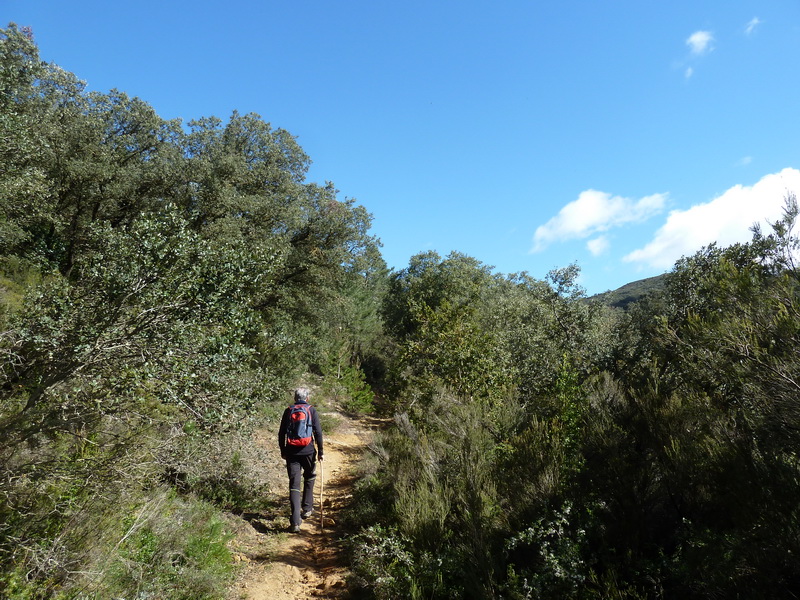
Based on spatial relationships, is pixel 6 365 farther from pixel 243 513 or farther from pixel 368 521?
pixel 368 521

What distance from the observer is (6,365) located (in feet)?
13.7

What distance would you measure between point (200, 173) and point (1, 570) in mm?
13156

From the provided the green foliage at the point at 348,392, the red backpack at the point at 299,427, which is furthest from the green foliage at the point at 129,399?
the green foliage at the point at 348,392

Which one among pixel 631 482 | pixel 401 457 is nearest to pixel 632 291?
pixel 401 457

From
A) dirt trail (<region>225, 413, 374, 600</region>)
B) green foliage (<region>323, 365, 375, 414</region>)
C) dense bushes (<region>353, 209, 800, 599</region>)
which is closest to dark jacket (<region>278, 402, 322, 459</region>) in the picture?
dirt trail (<region>225, 413, 374, 600</region>)

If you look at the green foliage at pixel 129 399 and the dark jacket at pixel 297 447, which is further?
the dark jacket at pixel 297 447

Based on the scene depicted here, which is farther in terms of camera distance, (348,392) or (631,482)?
(348,392)

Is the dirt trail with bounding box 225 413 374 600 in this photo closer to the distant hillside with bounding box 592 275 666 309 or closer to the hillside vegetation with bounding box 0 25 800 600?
the hillside vegetation with bounding box 0 25 800 600

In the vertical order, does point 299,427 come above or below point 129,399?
below

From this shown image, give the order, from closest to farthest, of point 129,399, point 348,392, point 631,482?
1. point 129,399
2. point 631,482
3. point 348,392

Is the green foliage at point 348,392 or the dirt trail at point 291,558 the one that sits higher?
the green foliage at point 348,392

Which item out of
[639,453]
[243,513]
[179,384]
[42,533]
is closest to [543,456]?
[639,453]

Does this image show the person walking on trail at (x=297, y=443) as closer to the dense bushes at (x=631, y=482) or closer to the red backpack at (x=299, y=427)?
the red backpack at (x=299, y=427)

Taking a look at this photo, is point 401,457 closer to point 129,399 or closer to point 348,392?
point 129,399
